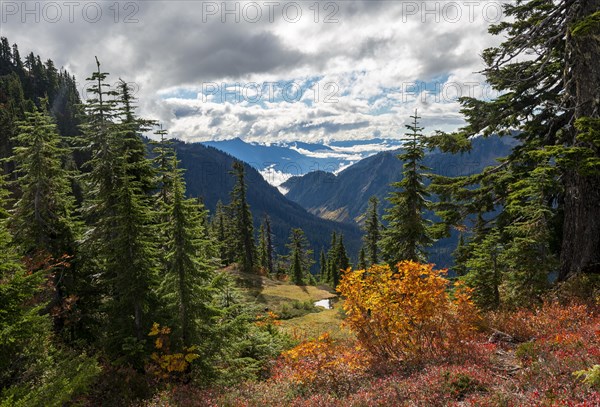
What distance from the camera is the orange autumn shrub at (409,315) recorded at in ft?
31.5

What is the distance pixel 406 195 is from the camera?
2375 cm

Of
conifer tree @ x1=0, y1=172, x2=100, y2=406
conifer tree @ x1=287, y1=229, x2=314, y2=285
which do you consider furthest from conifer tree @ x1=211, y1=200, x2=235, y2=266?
conifer tree @ x1=0, y1=172, x2=100, y2=406

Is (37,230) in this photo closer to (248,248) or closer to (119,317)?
(119,317)

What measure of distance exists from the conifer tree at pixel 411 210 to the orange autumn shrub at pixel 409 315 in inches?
520

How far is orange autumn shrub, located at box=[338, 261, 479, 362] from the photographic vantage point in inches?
378

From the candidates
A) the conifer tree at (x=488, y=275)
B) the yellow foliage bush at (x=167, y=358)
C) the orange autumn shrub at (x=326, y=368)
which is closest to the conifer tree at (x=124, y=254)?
the yellow foliage bush at (x=167, y=358)

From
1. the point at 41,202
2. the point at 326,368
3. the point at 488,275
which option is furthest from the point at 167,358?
the point at 488,275

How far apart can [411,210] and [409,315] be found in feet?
48.5

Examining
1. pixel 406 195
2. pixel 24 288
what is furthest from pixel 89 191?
pixel 406 195

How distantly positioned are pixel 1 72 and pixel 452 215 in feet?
658

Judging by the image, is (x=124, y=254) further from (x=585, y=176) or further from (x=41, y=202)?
(x=585, y=176)

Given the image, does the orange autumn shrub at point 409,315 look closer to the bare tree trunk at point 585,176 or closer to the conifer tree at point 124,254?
the bare tree trunk at point 585,176

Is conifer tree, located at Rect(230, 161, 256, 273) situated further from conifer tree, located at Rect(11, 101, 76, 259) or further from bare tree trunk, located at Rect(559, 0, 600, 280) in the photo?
bare tree trunk, located at Rect(559, 0, 600, 280)

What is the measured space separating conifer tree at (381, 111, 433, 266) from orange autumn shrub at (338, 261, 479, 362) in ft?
43.3
